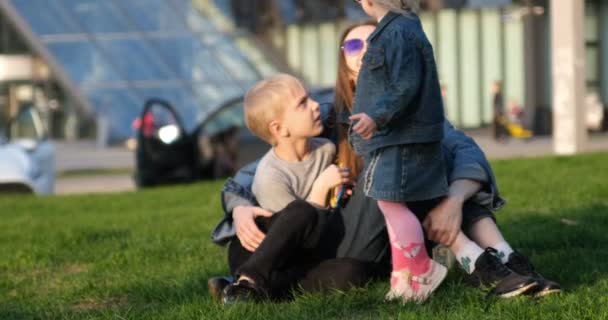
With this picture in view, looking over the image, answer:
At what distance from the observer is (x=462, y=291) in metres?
5.47

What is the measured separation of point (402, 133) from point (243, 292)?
864mm

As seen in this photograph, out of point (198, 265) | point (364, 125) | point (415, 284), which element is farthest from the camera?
point (198, 265)

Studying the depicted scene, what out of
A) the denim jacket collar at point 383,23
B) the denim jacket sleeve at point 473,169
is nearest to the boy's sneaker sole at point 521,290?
the denim jacket sleeve at point 473,169

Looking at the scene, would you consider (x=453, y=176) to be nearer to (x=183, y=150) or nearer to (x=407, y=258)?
(x=407, y=258)

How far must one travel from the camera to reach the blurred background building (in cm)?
3459

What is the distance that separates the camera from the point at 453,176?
570 cm

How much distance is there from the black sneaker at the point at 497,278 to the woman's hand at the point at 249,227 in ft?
2.82

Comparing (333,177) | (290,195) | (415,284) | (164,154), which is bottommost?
(164,154)

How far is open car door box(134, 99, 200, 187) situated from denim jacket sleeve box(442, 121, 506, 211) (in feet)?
49.1

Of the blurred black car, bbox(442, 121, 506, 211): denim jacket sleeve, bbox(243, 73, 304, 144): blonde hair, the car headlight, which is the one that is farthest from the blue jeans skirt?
the car headlight

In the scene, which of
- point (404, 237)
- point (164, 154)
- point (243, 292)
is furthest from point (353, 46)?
point (164, 154)

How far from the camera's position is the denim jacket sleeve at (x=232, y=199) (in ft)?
19.4

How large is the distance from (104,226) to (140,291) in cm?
430

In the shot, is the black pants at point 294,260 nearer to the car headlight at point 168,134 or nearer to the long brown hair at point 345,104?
the long brown hair at point 345,104
